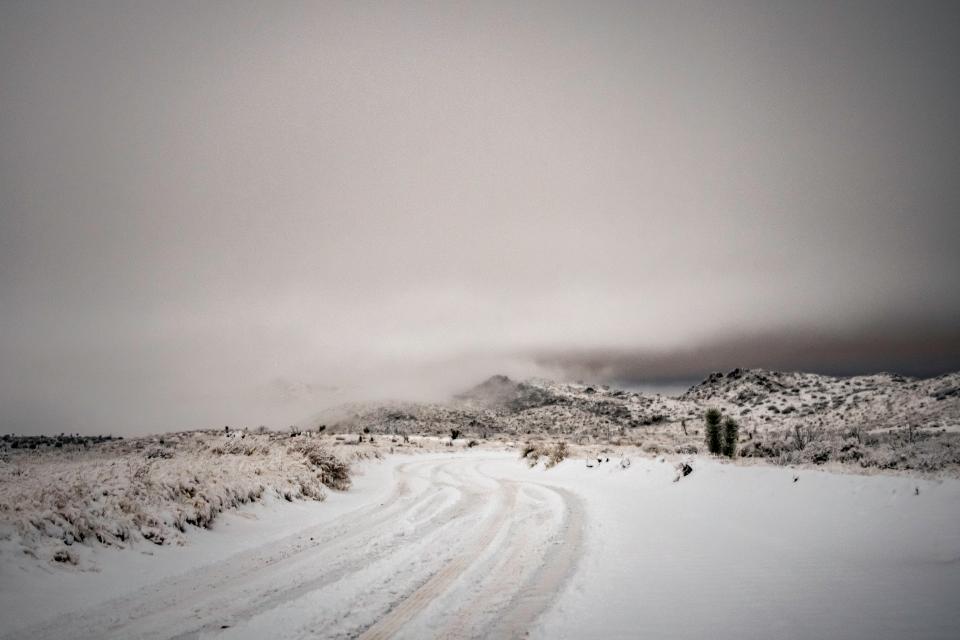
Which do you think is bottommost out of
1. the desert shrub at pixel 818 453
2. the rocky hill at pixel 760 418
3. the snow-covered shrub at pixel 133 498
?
the rocky hill at pixel 760 418

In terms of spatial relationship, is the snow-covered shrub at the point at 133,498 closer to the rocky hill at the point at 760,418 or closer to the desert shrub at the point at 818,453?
the desert shrub at the point at 818,453

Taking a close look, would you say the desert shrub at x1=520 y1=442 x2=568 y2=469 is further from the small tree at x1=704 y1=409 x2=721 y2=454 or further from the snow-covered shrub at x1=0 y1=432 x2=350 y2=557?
the snow-covered shrub at x1=0 y1=432 x2=350 y2=557

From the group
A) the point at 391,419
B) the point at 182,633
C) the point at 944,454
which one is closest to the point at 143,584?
the point at 182,633

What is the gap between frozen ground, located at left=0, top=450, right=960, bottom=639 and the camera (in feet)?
17.4

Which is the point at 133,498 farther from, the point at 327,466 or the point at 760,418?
the point at 760,418

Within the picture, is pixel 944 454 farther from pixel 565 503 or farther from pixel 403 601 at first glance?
pixel 403 601

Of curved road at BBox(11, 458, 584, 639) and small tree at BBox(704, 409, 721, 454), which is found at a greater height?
curved road at BBox(11, 458, 584, 639)

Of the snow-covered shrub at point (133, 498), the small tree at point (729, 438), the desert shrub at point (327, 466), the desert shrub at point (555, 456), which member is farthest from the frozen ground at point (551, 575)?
A: the desert shrub at point (555, 456)

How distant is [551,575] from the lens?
7.32 meters

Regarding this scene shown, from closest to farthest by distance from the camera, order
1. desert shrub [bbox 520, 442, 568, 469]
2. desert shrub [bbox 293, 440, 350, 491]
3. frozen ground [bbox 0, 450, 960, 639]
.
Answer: frozen ground [bbox 0, 450, 960, 639], desert shrub [bbox 293, 440, 350, 491], desert shrub [bbox 520, 442, 568, 469]

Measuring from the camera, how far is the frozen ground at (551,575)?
5305mm

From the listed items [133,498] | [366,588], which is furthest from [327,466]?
[366,588]

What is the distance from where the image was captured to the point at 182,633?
531cm

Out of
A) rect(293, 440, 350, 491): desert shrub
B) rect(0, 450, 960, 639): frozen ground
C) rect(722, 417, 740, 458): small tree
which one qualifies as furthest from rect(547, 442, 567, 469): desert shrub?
rect(0, 450, 960, 639): frozen ground
